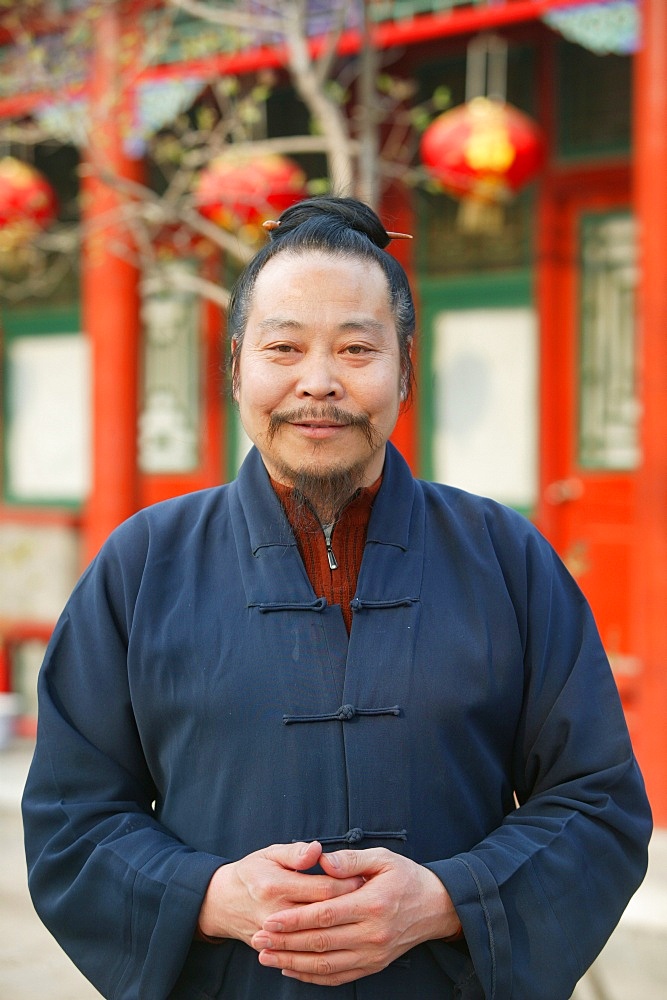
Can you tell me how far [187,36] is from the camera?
536 centimetres

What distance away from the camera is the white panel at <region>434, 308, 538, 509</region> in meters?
5.78

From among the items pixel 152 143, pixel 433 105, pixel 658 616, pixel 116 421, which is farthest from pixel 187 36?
pixel 658 616

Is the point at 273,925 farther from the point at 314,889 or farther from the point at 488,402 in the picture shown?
the point at 488,402

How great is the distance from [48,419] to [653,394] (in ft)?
14.0

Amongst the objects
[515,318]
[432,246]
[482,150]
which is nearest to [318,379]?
[482,150]

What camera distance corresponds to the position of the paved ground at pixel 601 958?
366 centimetres

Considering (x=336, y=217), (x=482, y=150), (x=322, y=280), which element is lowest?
(x=322, y=280)

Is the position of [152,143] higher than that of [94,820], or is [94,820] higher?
[152,143]

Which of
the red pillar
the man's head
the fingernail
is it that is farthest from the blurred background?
the fingernail

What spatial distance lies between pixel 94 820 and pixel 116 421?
4.21 meters

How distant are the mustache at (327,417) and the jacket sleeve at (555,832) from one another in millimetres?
325

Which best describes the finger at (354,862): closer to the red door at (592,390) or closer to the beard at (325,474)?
the beard at (325,474)

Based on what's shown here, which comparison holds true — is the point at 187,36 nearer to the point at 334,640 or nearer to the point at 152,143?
the point at 152,143

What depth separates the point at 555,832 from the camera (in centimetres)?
162
